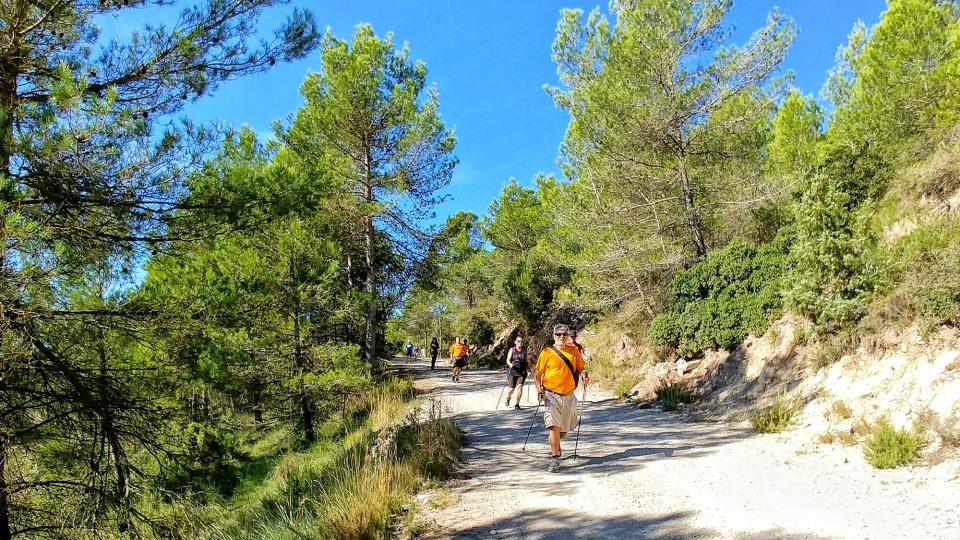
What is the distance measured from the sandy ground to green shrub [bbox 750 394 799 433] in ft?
0.88

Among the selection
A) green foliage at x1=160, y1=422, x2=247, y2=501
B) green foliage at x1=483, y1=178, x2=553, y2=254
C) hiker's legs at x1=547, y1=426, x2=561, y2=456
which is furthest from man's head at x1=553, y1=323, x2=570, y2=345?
green foliage at x1=483, y1=178, x2=553, y2=254

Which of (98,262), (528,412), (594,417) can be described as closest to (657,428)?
(594,417)

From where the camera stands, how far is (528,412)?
10.9 metres

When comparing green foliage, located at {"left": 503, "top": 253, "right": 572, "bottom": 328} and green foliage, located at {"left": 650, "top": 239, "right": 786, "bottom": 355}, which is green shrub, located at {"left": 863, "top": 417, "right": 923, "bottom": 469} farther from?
green foliage, located at {"left": 503, "top": 253, "right": 572, "bottom": 328}

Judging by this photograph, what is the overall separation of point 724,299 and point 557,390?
22.4 feet

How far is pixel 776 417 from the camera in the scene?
24.3 ft

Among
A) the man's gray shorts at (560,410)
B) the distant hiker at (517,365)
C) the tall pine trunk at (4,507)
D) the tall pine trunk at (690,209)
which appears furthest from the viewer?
the tall pine trunk at (690,209)

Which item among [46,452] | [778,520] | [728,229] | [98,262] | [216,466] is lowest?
[216,466]

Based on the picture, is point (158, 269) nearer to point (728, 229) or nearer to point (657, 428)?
point (657, 428)

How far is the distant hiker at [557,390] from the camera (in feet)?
20.2

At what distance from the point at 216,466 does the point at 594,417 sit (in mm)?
7556

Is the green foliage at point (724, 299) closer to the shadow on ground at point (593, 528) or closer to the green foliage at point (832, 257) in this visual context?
the green foliage at point (832, 257)

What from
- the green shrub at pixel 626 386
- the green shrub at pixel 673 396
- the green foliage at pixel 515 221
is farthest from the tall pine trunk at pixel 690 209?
the green foliage at pixel 515 221

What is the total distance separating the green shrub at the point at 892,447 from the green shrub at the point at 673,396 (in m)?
4.72
